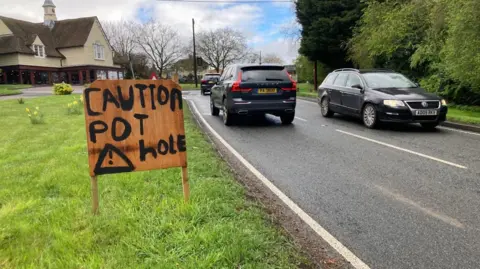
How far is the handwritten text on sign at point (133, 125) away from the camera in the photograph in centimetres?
353

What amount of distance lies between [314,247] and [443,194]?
2.39 meters

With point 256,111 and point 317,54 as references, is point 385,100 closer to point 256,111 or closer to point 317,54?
point 256,111

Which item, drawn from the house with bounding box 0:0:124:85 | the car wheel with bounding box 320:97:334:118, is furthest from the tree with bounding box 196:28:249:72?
the car wheel with bounding box 320:97:334:118

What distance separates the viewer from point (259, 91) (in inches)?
389

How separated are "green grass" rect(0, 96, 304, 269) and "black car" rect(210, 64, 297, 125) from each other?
4615 mm

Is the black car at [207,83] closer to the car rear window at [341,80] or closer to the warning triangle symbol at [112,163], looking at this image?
the car rear window at [341,80]

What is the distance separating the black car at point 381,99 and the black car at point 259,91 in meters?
1.98

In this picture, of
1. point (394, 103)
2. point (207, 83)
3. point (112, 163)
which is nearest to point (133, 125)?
point (112, 163)

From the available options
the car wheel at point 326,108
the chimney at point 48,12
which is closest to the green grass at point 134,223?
the car wheel at point 326,108

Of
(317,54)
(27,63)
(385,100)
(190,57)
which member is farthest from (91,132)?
(190,57)

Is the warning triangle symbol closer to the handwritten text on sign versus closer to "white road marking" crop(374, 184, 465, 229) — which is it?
the handwritten text on sign

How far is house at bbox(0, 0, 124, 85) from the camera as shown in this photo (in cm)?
4438

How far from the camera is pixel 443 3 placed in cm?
1310

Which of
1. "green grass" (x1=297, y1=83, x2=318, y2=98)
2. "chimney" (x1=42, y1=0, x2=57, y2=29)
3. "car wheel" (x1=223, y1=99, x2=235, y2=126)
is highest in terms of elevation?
"chimney" (x1=42, y1=0, x2=57, y2=29)
